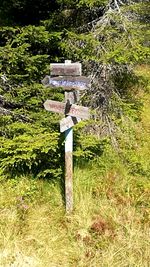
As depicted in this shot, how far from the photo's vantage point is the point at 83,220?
19.3ft

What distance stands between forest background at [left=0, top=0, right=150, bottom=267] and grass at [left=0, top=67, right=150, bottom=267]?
0.6 inches

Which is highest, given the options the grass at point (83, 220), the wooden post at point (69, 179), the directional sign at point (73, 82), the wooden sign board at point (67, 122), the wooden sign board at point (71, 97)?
the directional sign at point (73, 82)

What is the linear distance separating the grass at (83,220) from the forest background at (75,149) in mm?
15

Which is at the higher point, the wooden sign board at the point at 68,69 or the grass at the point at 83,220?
the wooden sign board at the point at 68,69

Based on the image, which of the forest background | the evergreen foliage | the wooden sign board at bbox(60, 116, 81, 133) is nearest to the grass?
the forest background

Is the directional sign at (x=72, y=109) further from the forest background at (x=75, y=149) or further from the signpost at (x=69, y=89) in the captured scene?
the forest background at (x=75, y=149)

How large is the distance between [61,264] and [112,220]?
1.05 m

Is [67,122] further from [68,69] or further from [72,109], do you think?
[68,69]

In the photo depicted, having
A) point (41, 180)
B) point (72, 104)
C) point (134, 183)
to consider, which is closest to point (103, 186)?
point (134, 183)

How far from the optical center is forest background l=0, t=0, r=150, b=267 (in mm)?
5512

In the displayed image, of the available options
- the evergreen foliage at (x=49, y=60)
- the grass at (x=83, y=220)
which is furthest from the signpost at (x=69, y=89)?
the grass at (x=83, y=220)

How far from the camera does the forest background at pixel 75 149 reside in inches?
217

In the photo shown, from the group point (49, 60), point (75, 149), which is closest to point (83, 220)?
point (75, 149)

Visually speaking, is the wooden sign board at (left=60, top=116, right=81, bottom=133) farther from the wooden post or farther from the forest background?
the forest background
